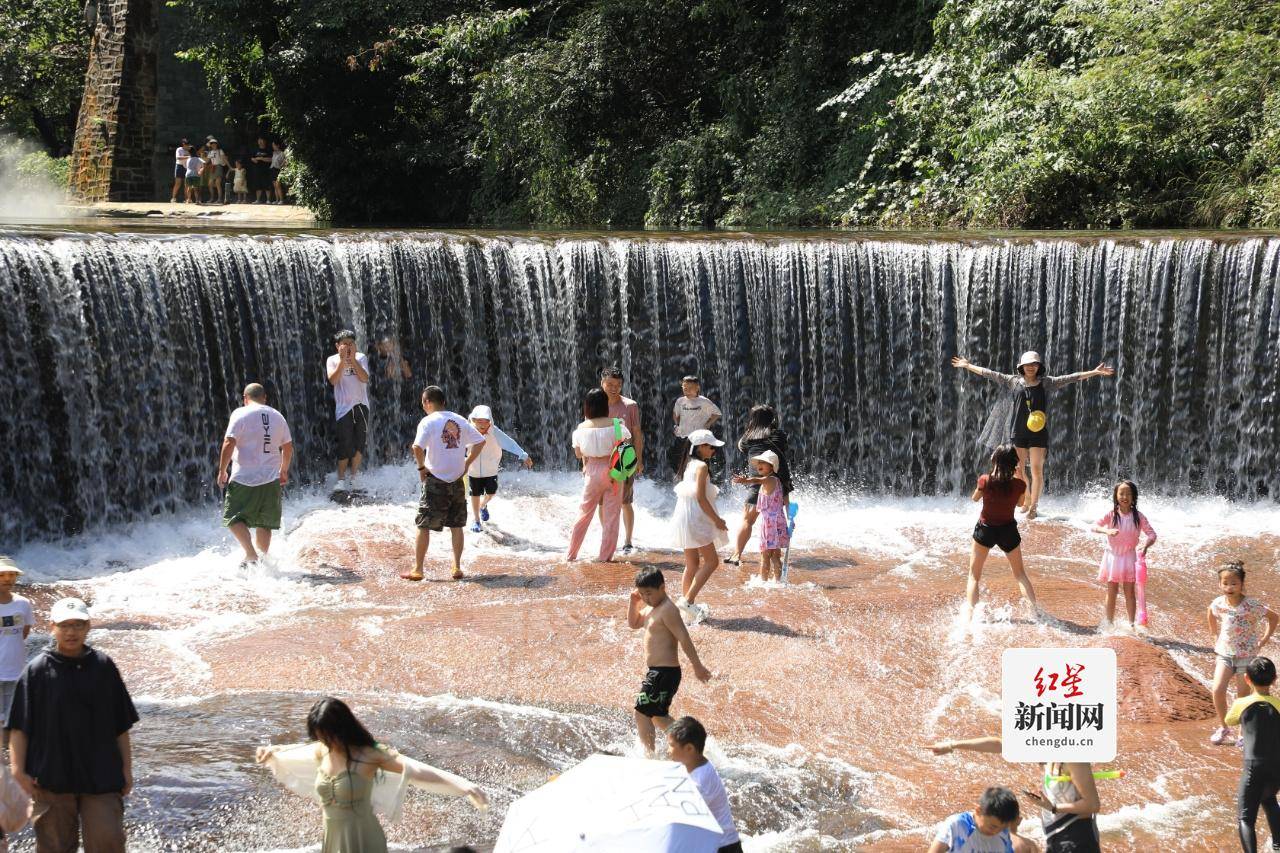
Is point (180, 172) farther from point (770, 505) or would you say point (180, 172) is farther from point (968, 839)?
point (968, 839)

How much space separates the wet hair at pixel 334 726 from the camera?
488cm

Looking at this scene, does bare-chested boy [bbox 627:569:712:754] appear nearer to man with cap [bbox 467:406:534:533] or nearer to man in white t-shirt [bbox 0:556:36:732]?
man in white t-shirt [bbox 0:556:36:732]

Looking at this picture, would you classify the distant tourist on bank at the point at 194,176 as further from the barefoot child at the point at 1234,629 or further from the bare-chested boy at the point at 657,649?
the barefoot child at the point at 1234,629

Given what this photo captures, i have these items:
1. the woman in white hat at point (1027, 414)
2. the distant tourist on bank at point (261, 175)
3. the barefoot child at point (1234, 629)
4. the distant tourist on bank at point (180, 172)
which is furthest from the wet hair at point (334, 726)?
the distant tourist on bank at point (261, 175)

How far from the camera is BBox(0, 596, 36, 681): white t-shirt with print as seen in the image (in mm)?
6754

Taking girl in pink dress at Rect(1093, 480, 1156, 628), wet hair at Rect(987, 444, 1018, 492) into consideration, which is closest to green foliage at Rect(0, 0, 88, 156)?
wet hair at Rect(987, 444, 1018, 492)

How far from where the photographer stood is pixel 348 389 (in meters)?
13.1

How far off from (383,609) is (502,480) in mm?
4435

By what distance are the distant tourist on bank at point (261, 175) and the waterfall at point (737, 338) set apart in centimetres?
1828

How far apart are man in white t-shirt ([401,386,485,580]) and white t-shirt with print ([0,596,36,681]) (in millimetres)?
4061

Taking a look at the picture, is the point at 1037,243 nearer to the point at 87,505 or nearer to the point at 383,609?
the point at 383,609

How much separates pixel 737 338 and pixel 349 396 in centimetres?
425

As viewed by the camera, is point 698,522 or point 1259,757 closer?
point 1259,757

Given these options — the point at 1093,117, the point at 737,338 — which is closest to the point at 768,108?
the point at 1093,117
